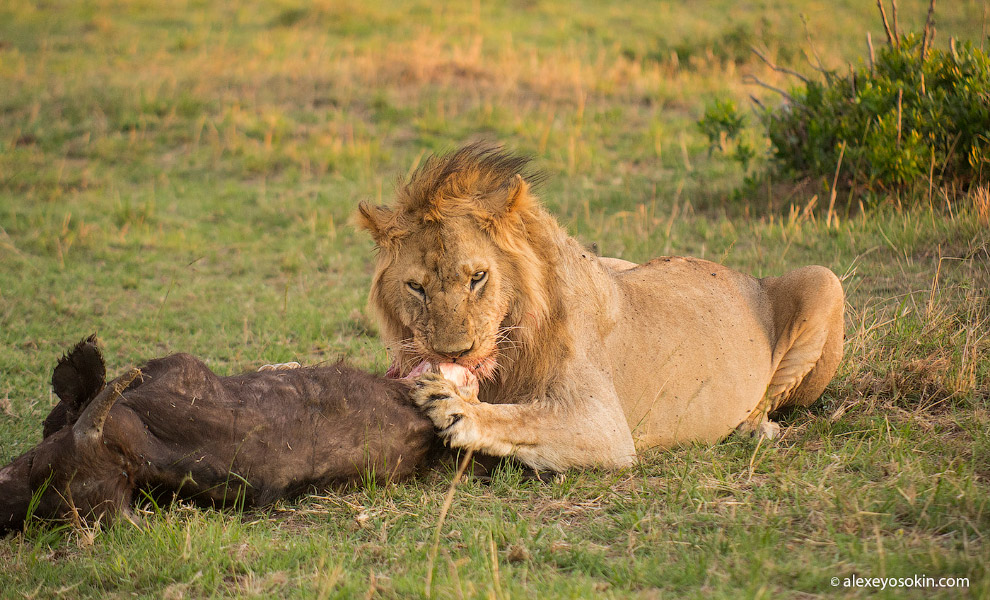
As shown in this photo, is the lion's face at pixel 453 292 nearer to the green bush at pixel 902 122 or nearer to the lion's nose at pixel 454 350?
the lion's nose at pixel 454 350

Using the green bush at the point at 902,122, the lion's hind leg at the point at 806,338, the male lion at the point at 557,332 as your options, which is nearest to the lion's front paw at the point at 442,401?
the male lion at the point at 557,332

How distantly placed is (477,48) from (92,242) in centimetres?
666

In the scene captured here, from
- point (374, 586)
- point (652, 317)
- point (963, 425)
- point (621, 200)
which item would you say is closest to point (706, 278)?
point (652, 317)

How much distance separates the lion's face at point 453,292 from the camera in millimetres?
3498

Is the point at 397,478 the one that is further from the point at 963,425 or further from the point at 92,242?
the point at 92,242

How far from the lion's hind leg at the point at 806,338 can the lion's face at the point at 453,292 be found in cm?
153

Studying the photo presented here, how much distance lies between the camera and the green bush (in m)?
6.34

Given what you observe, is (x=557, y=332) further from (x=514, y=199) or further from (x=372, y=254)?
(x=372, y=254)

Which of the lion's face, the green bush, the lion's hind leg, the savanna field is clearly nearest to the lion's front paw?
the lion's face

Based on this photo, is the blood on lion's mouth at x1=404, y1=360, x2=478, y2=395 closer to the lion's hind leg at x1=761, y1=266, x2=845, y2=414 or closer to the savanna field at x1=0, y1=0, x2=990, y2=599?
the savanna field at x1=0, y1=0, x2=990, y2=599

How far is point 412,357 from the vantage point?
385 cm

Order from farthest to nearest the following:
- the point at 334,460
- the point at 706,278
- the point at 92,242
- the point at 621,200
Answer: the point at 621,200 → the point at 92,242 → the point at 706,278 → the point at 334,460

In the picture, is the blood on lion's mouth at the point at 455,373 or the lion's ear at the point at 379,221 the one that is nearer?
the blood on lion's mouth at the point at 455,373

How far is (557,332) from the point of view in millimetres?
3816
